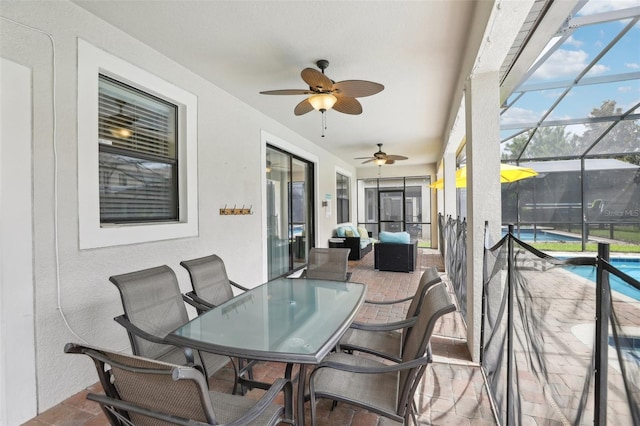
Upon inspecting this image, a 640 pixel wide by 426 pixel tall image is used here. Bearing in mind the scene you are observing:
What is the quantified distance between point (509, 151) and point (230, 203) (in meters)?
8.42

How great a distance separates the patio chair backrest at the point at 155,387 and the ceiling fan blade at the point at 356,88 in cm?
250

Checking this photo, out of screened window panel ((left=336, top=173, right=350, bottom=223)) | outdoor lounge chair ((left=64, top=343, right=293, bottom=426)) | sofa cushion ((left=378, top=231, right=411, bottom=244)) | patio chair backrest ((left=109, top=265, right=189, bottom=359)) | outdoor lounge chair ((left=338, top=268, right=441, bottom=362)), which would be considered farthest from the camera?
screened window panel ((left=336, top=173, right=350, bottom=223))

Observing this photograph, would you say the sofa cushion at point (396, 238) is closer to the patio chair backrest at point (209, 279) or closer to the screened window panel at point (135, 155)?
the patio chair backrest at point (209, 279)

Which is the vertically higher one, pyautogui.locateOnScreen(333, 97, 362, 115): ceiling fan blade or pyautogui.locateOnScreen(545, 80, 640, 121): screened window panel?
pyautogui.locateOnScreen(545, 80, 640, 121): screened window panel

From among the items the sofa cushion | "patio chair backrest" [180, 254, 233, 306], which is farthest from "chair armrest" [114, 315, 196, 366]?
the sofa cushion

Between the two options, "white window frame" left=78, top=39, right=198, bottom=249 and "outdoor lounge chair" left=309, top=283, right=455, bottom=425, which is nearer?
"outdoor lounge chair" left=309, top=283, right=455, bottom=425

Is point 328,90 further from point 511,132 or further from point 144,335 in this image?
point 511,132

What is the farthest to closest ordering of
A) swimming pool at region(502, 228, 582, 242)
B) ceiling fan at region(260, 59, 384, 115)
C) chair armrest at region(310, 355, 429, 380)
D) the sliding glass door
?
swimming pool at region(502, 228, 582, 242) → the sliding glass door → ceiling fan at region(260, 59, 384, 115) → chair armrest at region(310, 355, 429, 380)

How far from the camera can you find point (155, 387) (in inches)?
40.1

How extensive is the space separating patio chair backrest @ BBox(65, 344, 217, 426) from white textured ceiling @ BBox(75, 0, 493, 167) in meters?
2.36

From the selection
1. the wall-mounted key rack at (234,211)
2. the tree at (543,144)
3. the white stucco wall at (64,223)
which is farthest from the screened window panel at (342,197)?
the white stucco wall at (64,223)

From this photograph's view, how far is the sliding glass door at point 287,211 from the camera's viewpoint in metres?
5.21

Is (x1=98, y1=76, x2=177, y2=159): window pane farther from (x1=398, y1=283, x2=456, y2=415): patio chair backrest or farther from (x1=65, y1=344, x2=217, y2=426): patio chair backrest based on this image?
(x1=398, y1=283, x2=456, y2=415): patio chair backrest

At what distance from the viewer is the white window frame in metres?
2.27
